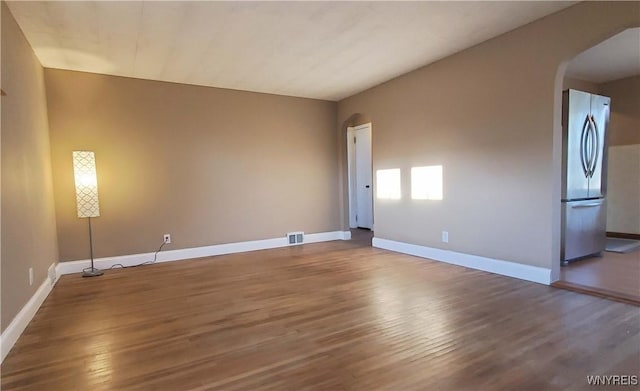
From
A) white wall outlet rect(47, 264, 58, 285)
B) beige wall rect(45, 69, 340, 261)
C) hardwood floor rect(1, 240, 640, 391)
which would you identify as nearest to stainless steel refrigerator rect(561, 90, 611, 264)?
hardwood floor rect(1, 240, 640, 391)

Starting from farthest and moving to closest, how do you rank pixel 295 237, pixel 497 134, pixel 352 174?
pixel 352 174 < pixel 295 237 < pixel 497 134

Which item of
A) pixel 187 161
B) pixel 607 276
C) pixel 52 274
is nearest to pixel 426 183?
pixel 607 276

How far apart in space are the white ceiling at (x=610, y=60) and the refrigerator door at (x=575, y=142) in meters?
0.50

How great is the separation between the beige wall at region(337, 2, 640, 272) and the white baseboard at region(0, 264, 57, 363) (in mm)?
4167

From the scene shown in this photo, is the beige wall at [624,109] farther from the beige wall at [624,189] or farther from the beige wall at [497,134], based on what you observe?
the beige wall at [497,134]

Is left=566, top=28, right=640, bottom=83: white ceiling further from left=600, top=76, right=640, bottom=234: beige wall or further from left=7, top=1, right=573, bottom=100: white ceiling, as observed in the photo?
left=7, top=1, right=573, bottom=100: white ceiling

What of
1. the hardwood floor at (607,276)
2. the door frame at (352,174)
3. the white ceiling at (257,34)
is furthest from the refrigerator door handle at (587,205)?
the door frame at (352,174)

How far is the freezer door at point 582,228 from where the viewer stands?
3840 mm

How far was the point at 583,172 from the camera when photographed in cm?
392

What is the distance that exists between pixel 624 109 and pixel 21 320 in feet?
26.4

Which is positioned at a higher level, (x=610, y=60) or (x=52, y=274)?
(x=610, y=60)

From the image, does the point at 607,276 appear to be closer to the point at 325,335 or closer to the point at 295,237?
the point at 325,335

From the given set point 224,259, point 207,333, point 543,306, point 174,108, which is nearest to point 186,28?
point 174,108

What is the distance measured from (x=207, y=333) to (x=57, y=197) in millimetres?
3144
